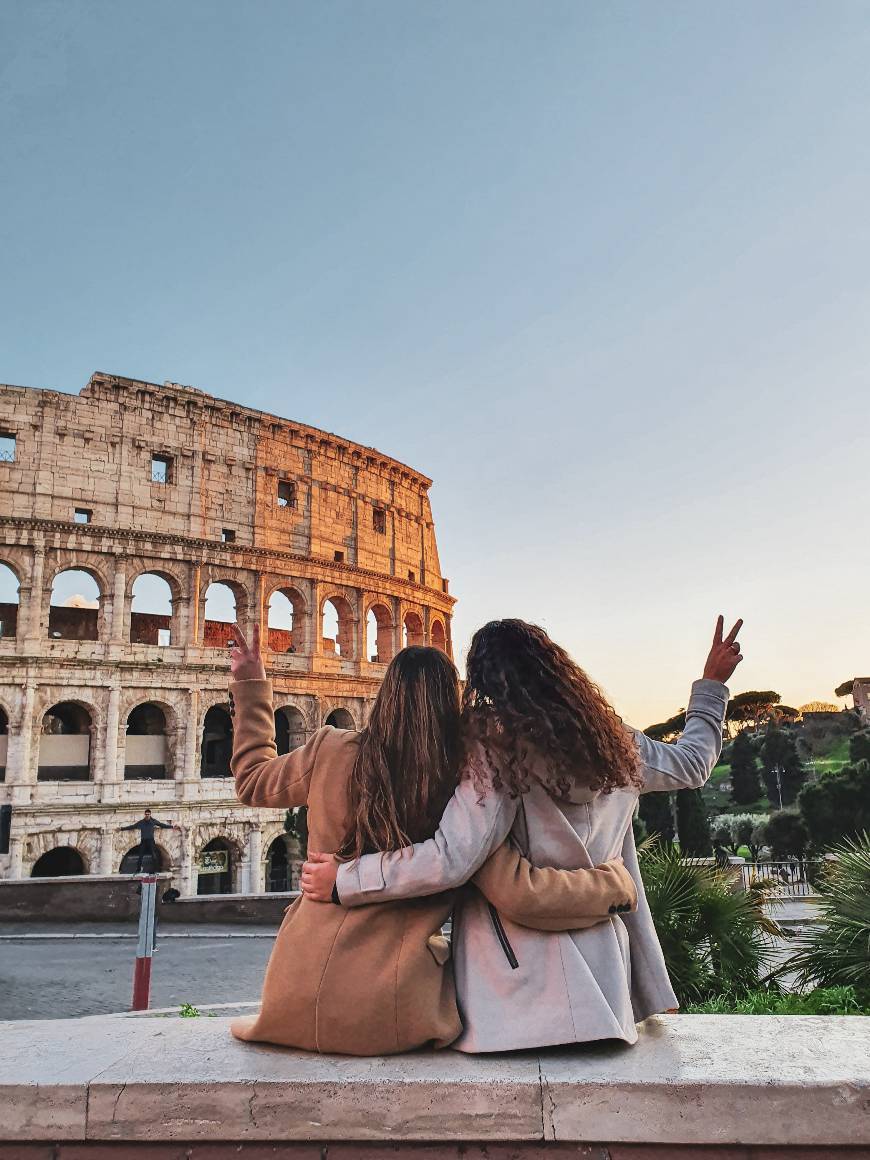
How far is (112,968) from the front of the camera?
37.9ft

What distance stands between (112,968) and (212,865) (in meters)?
15.3

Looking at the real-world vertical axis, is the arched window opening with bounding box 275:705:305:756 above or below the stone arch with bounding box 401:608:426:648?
below

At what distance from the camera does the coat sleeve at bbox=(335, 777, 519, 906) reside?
7.52ft

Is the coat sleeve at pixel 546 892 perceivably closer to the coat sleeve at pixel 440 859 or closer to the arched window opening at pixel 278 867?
the coat sleeve at pixel 440 859

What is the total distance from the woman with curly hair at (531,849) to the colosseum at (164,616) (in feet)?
77.6

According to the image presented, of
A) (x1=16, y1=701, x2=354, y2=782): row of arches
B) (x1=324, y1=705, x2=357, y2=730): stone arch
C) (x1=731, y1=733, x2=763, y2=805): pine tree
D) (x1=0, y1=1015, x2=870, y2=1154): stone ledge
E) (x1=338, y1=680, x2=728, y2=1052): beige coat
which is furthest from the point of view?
(x1=731, y1=733, x2=763, y2=805): pine tree

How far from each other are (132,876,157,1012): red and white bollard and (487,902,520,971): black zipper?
6.72 m

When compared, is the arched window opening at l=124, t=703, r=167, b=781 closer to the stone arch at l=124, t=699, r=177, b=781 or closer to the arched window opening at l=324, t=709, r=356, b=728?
the stone arch at l=124, t=699, r=177, b=781

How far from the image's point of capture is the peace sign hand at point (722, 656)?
10.1 ft

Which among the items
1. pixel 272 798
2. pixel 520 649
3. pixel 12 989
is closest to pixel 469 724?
pixel 520 649

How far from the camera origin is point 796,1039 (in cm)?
236

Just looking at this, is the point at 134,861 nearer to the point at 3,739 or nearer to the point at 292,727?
the point at 3,739

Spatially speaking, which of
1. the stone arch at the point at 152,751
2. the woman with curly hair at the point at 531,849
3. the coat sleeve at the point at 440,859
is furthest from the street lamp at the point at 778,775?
the coat sleeve at the point at 440,859

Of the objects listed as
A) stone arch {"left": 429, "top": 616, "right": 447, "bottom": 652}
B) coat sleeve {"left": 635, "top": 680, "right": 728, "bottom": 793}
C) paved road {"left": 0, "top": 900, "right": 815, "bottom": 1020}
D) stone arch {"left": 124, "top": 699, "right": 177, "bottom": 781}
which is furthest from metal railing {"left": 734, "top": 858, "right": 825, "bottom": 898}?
coat sleeve {"left": 635, "top": 680, "right": 728, "bottom": 793}
